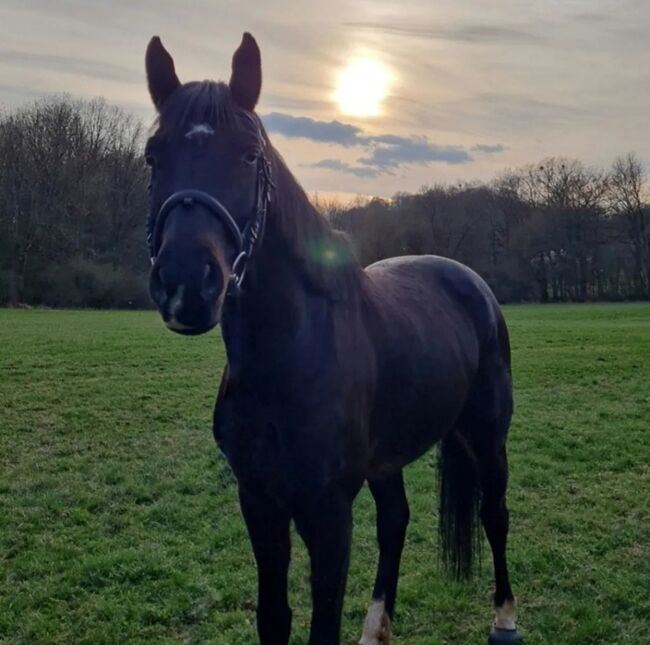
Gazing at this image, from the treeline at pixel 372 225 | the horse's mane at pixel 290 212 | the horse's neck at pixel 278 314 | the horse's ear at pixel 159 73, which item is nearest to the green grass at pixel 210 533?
the horse's neck at pixel 278 314

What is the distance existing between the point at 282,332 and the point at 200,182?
0.67m

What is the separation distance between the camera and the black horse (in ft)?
6.57

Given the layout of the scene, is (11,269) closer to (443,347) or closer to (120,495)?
(120,495)

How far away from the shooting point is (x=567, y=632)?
3959 millimetres

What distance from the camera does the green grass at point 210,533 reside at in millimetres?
4102

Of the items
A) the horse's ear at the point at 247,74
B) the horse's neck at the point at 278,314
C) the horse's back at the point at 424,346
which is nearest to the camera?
the horse's ear at the point at 247,74

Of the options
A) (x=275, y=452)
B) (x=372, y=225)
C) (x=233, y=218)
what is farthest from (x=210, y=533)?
(x=372, y=225)

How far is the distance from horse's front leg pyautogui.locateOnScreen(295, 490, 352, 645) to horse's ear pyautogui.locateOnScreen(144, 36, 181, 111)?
4.84ft

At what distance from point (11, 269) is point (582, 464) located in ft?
125

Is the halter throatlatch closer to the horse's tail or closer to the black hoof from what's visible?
the horse's tail

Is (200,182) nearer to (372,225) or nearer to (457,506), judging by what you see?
(457,506)

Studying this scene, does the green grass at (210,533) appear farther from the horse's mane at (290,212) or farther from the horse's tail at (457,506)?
the horse's mane at (290,212)

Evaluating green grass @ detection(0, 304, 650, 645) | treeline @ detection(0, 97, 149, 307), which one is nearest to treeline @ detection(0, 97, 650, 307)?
treeline @ detection(0, 97, 149, 307)

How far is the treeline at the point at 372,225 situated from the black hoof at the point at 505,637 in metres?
32.4
